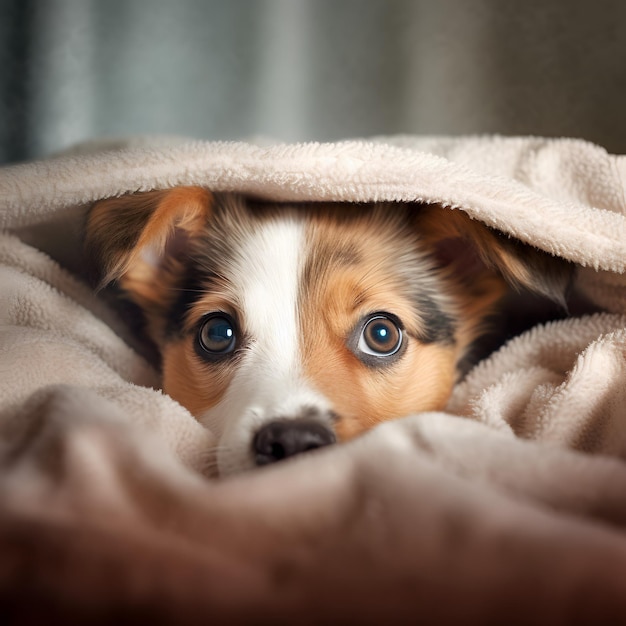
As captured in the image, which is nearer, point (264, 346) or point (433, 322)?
point (264, 346)

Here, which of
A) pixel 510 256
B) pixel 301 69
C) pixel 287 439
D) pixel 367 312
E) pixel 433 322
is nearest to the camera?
pixel 287 439

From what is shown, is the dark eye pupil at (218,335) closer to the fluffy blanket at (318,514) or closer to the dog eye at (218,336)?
the dog eye at (218,336)

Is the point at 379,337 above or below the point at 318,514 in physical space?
above

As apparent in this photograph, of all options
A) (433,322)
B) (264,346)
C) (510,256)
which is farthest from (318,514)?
(433,322)

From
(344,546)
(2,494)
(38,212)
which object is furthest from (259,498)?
(38,212)

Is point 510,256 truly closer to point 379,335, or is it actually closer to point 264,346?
point 379,335

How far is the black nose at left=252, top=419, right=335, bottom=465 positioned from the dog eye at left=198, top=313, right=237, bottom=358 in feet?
1.49

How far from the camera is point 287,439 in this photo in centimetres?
118

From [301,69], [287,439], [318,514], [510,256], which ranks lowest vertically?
[318,514]

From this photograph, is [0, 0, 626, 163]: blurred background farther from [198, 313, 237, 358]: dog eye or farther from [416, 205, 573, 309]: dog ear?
[198, 313, 237, 358]: dog eye

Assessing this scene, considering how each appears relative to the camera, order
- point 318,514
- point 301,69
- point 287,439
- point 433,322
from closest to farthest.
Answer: point 318,514
point 287,439
point 433,322
point 301,69

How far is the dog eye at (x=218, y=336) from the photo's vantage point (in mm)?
1641

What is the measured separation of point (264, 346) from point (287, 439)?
40 cm

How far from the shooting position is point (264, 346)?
154 cm
